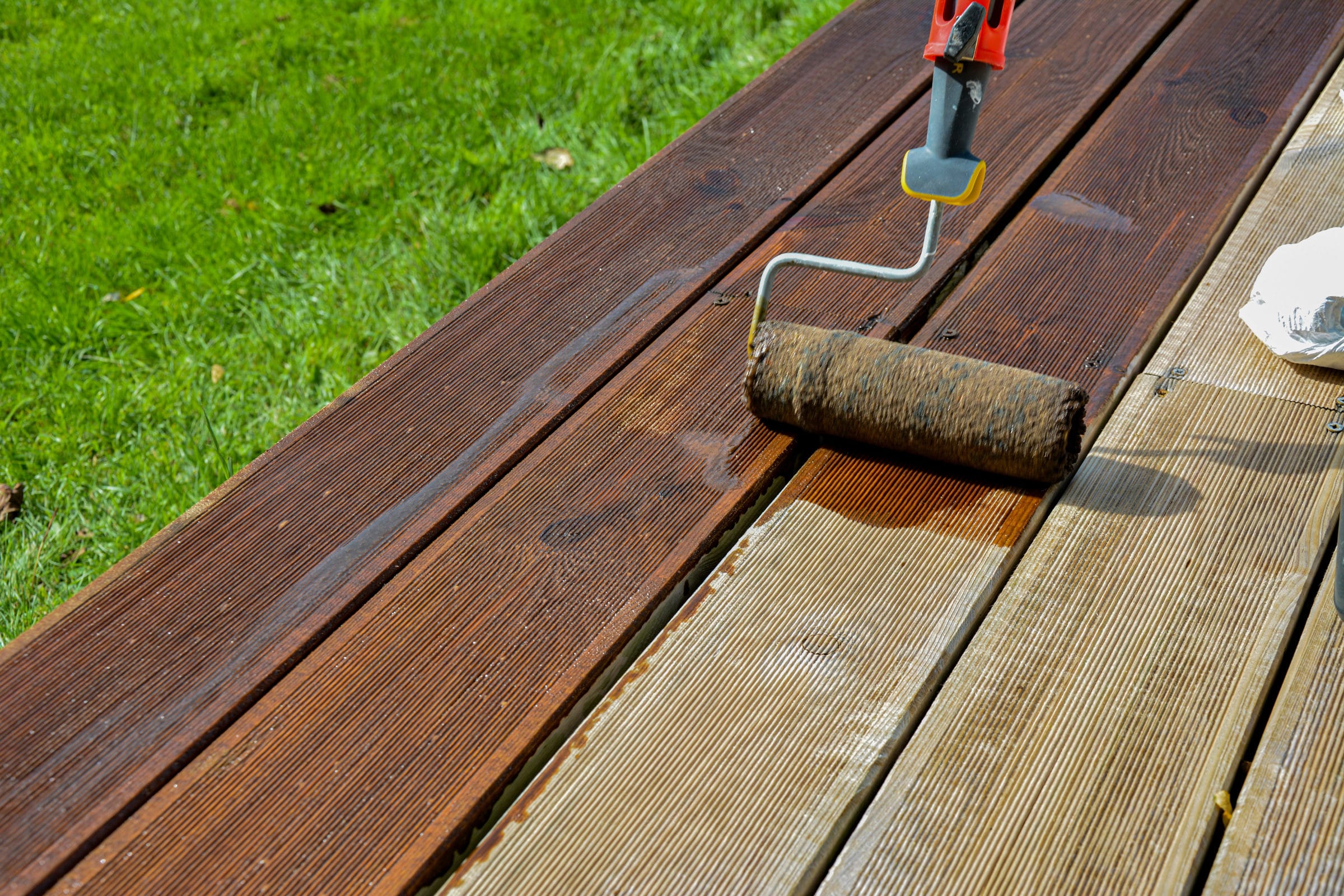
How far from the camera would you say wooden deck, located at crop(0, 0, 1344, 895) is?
3.95 feet

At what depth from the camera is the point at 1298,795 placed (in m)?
1.21

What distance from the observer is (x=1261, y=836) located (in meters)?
1.17

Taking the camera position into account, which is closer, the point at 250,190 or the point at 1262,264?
the point at 1262,264

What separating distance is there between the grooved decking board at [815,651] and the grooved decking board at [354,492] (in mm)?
388

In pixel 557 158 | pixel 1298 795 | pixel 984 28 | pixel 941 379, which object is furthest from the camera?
pixel 557 158

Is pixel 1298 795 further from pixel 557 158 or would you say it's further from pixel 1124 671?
pixel 557 158

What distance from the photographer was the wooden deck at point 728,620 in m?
1.20

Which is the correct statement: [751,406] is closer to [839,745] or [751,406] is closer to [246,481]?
[839,745]

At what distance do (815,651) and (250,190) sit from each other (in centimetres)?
234

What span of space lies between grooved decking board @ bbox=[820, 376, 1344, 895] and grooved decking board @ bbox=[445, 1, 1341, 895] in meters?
0.03

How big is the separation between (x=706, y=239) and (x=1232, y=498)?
3.16 ft

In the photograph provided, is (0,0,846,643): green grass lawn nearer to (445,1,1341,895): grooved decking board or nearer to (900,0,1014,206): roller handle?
(445,1,1341,895): grooved decking board

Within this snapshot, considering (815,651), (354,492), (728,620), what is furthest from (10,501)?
(815,651)

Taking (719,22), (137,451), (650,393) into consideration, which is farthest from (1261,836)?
(719,22)
